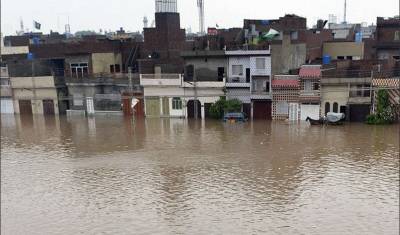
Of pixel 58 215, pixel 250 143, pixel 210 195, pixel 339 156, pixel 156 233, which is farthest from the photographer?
pixel 250 143

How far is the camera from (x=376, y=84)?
108ft

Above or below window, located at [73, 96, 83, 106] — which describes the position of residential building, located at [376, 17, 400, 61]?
above

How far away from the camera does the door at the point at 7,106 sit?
151ft

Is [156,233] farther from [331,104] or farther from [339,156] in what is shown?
[331,104]

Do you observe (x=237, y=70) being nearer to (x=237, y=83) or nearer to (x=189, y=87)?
(x=237, y=83)

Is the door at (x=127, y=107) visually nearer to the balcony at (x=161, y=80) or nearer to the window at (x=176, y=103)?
the balcony at (x=161, y=80)

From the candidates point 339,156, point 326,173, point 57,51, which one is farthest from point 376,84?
point 57,51

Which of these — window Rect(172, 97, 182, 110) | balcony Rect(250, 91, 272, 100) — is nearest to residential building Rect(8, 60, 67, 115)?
window Rect(172, 97, 182, 110)

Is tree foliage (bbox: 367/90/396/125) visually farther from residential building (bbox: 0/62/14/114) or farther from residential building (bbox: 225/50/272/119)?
residential building (bbox: 0/62/14/114)

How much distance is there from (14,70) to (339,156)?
34131 mm

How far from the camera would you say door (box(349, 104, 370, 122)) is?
33.9 m

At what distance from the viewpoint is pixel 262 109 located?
3706 cm

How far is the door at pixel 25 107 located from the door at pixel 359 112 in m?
31.1

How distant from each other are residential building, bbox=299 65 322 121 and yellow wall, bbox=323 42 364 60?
12.2 m
